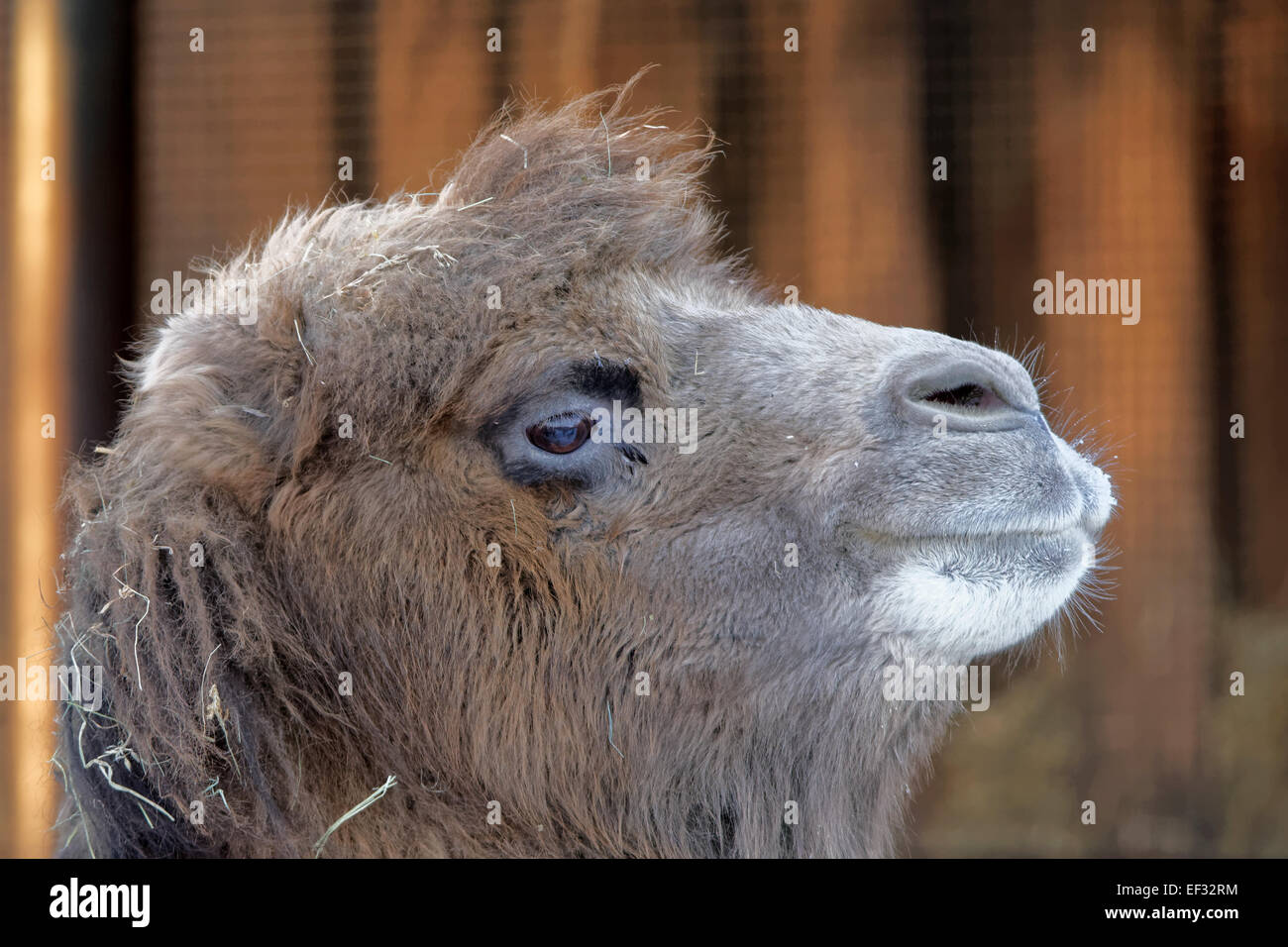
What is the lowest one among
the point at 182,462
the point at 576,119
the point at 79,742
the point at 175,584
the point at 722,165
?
the point at 79,742

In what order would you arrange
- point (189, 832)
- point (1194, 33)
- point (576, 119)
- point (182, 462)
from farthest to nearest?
point (1194, 33), point (576, 119), point (182, 462), point (189, 832)

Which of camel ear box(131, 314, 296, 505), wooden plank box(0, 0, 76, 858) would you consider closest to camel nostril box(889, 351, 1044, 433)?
camel ear box(131, 314, 296, 505)

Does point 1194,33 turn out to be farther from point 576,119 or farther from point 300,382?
point 300,382

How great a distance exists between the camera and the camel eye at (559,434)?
6.89ft

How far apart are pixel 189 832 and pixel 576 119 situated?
1.59 m

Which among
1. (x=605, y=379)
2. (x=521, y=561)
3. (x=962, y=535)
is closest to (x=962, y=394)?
(x=962, y=535)

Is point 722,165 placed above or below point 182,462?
above

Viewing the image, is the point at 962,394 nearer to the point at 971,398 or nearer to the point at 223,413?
the point at 971,398

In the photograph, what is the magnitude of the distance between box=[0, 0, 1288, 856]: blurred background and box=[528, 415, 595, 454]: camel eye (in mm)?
2052

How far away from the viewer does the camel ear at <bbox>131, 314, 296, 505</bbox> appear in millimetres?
2062

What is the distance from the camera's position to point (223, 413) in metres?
2.07

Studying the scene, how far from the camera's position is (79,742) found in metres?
2.00

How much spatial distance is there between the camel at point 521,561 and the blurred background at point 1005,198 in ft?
6.48
